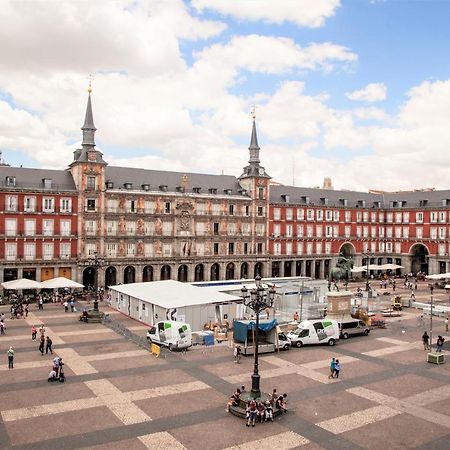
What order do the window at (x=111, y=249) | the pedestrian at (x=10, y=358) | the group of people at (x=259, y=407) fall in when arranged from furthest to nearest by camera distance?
the window at (x=111, y=249) < the pedestrian at (x=10, y=358) < the group of people at (x=259, y=407)

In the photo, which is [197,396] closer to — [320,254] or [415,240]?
[320,254]

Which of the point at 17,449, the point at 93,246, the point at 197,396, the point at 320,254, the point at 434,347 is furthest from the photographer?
the point at 320,254

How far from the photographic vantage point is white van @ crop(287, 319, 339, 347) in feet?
118

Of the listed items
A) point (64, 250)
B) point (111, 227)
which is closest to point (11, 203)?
point (64, 250)

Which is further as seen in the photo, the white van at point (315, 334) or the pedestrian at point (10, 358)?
the white van at point (315, 334)

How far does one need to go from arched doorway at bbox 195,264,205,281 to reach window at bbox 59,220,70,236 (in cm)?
1919

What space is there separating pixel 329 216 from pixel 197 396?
65669 millimetres

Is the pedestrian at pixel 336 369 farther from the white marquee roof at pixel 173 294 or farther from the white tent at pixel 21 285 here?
the white tent at pixel 21 285

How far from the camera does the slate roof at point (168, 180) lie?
68500mm

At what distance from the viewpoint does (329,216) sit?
3423 inches

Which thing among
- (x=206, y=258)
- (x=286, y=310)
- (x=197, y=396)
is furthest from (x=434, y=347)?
(x=206, y=258)

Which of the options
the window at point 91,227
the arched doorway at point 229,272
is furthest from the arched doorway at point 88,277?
the arched doorway at point 229,272

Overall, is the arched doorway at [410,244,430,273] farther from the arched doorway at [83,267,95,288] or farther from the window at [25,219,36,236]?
the window at [25,219,36,236]

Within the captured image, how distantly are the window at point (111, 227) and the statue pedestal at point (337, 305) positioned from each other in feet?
108
